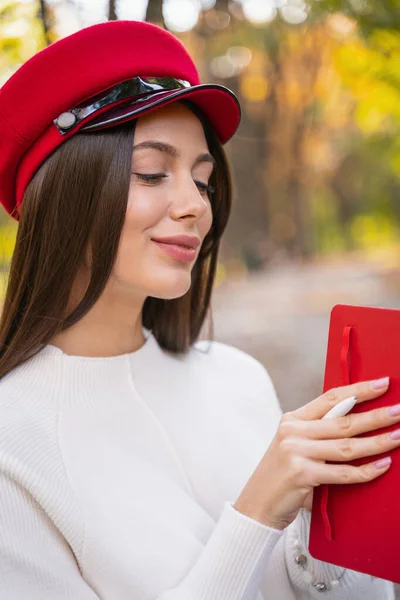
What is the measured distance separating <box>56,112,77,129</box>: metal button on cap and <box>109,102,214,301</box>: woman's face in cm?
14

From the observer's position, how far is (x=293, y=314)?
7.25 m

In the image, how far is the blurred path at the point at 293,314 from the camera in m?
5.18

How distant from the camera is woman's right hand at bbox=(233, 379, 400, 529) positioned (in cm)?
109

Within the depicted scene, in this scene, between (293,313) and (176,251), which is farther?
(293,313)

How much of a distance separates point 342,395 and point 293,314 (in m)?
6.17

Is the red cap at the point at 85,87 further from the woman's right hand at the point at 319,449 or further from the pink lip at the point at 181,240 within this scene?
the woman's right hand at the point at 319,449

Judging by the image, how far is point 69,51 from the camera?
141 cm

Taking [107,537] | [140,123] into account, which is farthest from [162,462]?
[140,123]

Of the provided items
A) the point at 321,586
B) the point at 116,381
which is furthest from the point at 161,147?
the point at 321,586

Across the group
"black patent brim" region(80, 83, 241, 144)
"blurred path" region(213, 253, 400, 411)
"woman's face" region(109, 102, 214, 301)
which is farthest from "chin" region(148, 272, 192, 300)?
"blurred path" region(213, 253, 400, 411)

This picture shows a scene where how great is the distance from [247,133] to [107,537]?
9413 millimetres

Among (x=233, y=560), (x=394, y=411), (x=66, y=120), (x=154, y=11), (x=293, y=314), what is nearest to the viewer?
(x=394, y=411)

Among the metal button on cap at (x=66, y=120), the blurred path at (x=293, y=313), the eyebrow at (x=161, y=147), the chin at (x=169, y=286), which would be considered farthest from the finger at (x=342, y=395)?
the blurred path at (x=293, y=313)

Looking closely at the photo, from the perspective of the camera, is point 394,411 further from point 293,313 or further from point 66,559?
point 293,313
